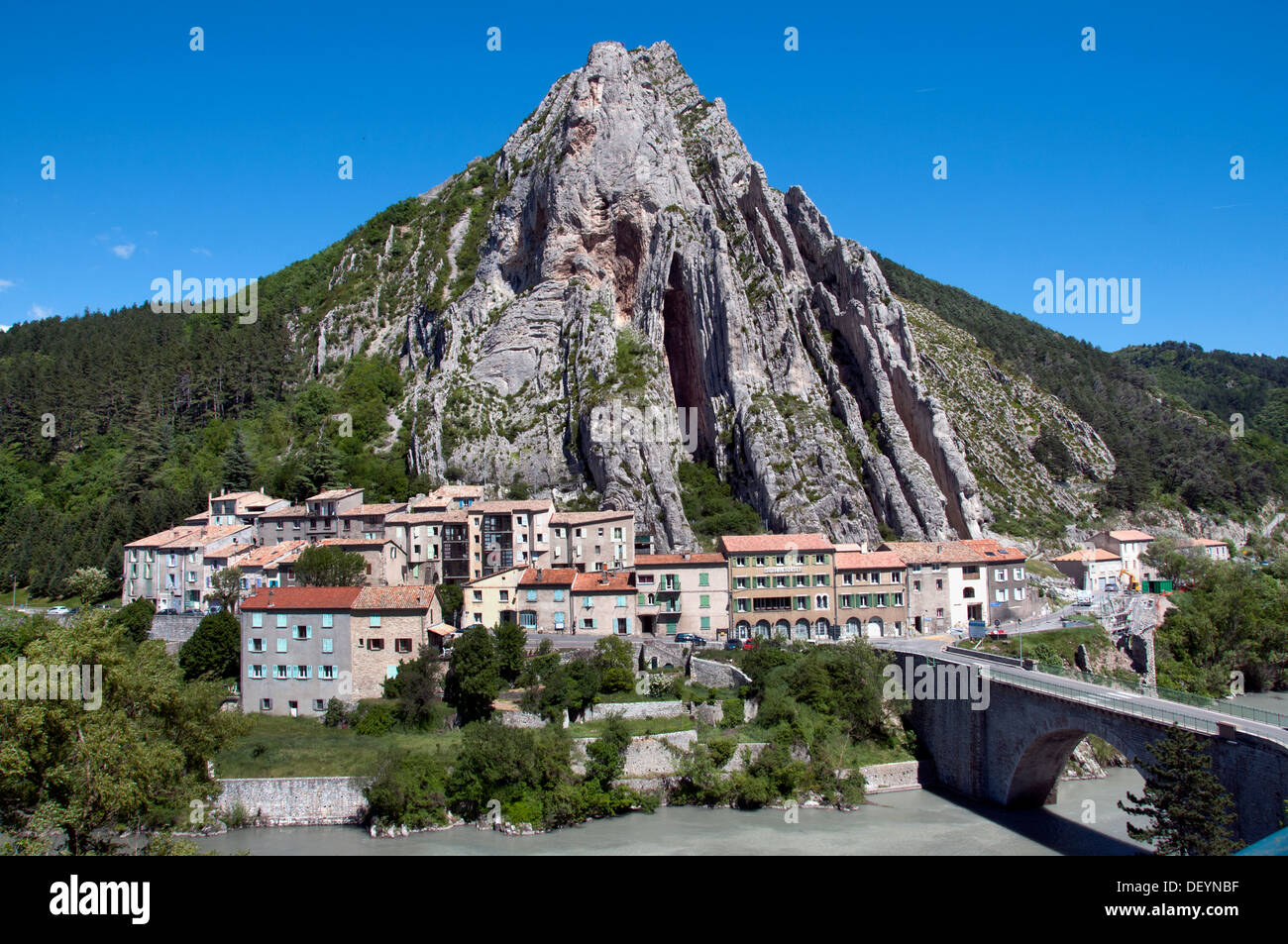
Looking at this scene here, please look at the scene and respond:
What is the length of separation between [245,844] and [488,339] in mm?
53540

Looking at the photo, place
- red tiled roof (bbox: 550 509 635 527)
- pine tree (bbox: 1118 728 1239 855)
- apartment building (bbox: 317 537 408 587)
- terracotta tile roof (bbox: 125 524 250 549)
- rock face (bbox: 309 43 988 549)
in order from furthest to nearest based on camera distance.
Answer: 1. rock face (bbox: 309 43 988 549)
2. red tiled roof (bbox: 550 509 635 527)
3. terracotta tile roof (bbox: 125 524 250 549)
4. apartment building (bbox: 317 537 408 587)
5. pine tree (bbox: 1118 728 1239 855)

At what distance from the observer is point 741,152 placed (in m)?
89.4

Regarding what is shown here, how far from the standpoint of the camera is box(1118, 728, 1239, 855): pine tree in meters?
20.4

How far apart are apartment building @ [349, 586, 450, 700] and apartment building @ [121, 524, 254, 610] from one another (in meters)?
17.6

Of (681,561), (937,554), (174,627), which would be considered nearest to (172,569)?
(174,627)

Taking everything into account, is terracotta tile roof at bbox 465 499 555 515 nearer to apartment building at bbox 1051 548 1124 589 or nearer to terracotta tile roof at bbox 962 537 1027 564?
terracotta tile roof at bbox 962 537 1027 564

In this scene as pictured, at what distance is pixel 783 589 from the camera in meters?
46.2

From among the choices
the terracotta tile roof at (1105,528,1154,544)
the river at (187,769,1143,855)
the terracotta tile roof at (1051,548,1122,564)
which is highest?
the terracotta tile roof at (1105,528,1154,544)

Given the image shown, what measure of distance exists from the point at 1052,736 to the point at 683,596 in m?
20.4

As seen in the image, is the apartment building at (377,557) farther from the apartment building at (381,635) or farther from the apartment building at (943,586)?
the apartment building at (943,586)

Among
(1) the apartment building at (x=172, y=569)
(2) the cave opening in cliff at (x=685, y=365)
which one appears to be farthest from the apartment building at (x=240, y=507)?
(2) the cave opening in cliff at (x=685, y=365)

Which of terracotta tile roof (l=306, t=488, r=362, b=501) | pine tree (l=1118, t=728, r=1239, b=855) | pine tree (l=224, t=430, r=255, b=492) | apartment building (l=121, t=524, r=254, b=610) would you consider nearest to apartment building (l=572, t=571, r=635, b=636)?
terracotta tile roof (l=306, t=488, r=362, b=501)

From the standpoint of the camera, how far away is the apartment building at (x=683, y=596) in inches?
1772
